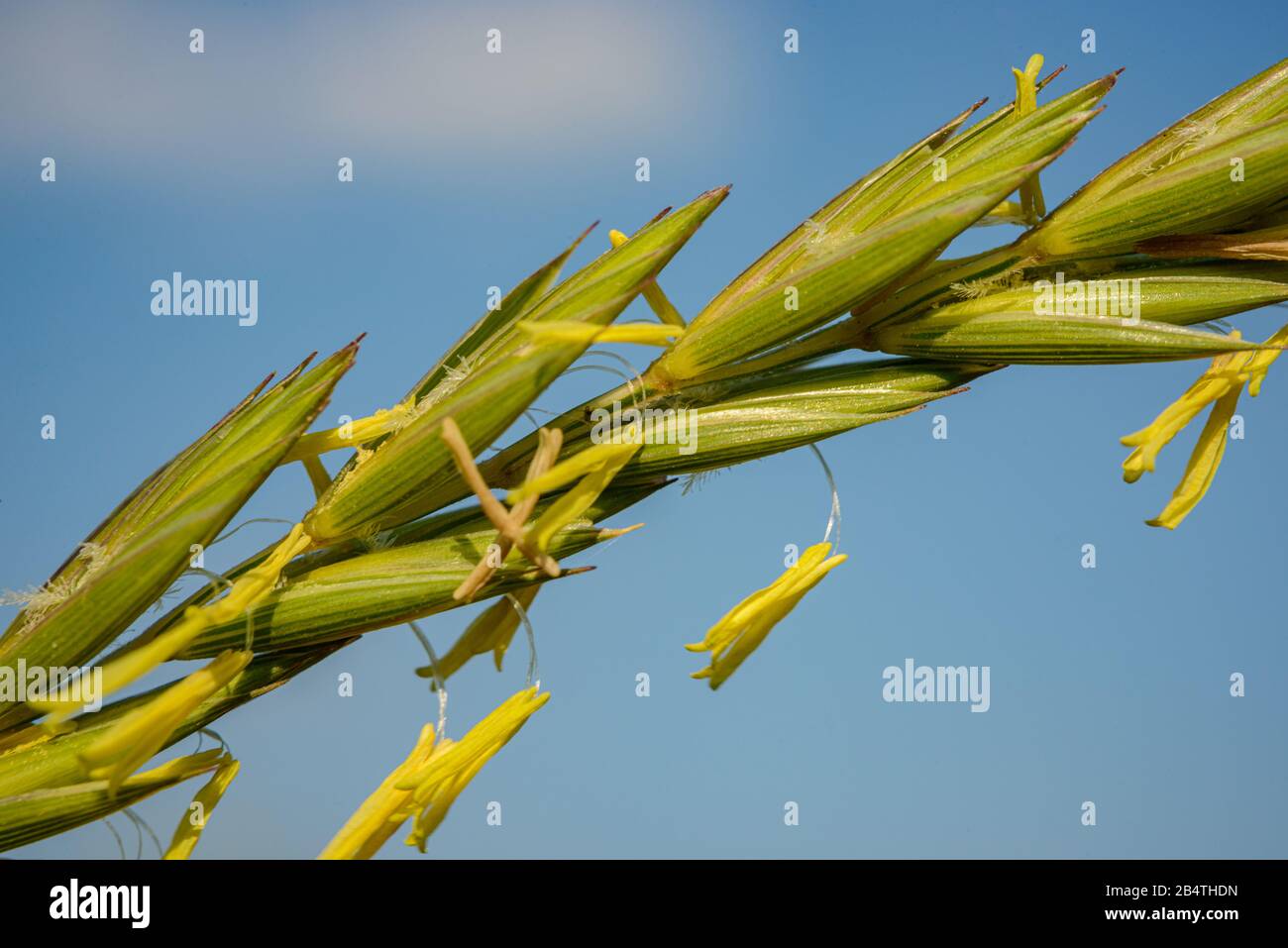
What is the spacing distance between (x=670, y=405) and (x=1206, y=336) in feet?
1.77

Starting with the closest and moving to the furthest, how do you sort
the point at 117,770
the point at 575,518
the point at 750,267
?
the point at 117,770 → the point at 575,518 → the point at 750,267

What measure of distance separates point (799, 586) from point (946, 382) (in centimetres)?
27

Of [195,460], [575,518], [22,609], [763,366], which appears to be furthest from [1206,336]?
[22,609]

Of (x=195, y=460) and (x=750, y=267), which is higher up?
(x=750, y=267)

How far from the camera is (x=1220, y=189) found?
1.03 m

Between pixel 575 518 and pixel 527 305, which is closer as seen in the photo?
pixel 575 518

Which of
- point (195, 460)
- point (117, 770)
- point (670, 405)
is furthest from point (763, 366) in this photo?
point (117, 770)

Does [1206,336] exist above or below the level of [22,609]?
above

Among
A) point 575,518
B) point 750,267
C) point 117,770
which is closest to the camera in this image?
point 117,770

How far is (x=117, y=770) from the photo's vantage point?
855 millimetres

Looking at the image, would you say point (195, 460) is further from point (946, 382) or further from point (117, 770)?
point (946, 382)

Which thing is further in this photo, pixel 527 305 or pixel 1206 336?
pixel 527 305

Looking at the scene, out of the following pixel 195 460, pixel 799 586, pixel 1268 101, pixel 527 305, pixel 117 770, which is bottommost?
pixel 117 770

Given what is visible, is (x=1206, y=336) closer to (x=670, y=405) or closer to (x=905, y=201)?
(x=905, y=201)
